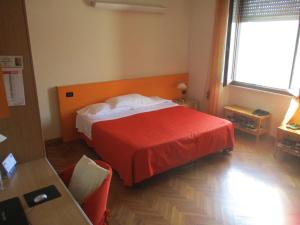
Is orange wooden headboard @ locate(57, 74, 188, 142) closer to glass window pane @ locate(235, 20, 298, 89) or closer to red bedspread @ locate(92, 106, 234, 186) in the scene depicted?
red bedspread @ locate(92, 106, 234, 186)

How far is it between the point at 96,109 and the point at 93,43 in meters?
1.03

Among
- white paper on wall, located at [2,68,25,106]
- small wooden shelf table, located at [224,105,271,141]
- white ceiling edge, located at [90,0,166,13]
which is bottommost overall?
small wooden shelf table, located at [224,105,271,141]

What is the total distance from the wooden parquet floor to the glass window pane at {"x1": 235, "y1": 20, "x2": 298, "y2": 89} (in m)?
1.24

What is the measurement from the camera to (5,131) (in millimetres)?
1521

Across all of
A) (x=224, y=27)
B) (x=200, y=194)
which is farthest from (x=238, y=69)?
(x=200, y=194)

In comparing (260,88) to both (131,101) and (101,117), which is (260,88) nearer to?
(131,101)

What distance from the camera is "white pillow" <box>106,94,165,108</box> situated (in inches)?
A: 152

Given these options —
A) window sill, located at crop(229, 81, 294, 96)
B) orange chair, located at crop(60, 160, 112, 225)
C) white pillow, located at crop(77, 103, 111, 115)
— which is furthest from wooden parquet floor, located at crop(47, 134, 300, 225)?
window sill, located at crop(229, 81, 294, 96)

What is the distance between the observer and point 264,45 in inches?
156

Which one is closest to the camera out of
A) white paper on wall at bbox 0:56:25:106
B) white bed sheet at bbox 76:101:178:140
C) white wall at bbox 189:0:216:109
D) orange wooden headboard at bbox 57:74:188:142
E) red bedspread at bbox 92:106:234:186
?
white paper on wall at bbox 0:56:25:106

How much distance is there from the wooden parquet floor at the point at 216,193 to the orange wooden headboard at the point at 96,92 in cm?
54

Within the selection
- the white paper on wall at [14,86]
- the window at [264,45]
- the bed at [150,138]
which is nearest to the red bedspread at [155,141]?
the bed at [150,138]

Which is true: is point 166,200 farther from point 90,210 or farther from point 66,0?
point 66,0

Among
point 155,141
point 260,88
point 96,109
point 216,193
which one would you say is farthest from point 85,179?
point 260,88
